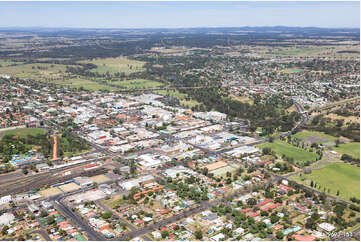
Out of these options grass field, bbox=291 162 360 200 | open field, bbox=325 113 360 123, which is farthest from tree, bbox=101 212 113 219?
open field, bbox=325 113 360 123

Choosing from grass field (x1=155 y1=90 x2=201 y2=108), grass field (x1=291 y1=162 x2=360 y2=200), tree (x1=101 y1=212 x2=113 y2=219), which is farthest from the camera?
grass field (x1=155 y1=90 x2=201 y2=108)

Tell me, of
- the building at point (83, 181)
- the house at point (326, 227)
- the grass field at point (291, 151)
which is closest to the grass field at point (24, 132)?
the building at point (83, 181)

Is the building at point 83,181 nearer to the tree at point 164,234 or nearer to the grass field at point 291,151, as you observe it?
the tree at point 164,234

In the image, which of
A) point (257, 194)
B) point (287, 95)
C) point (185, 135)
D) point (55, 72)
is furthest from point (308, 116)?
point (55, 72)

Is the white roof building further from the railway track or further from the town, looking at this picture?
the railway track

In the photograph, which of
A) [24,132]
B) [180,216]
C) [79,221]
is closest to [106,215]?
[79,221]

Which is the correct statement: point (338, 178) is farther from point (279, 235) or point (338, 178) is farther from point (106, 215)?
point (106, 215)
